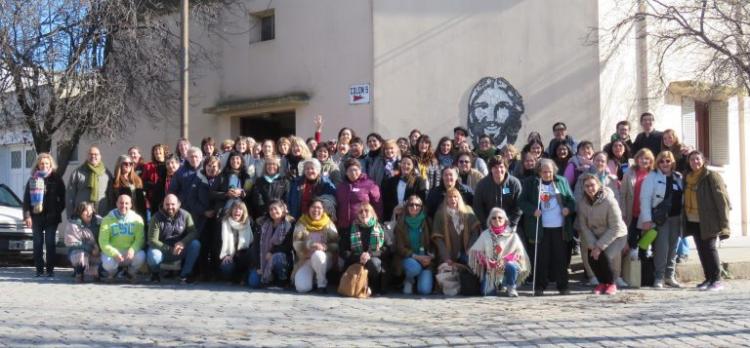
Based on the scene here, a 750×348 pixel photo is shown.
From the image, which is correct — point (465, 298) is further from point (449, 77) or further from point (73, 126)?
point (73, 126)

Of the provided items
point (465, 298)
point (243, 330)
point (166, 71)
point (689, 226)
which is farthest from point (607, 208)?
point (166, 71)

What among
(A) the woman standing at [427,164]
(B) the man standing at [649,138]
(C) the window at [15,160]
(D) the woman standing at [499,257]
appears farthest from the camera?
(C) the window at [15,160]

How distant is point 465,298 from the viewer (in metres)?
9.78

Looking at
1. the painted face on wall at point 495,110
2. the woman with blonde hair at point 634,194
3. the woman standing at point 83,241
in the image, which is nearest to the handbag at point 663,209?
the woman with blonde hair at point 634,194

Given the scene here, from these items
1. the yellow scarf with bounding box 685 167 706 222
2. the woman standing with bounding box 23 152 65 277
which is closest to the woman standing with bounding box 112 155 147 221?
the woman standing with bounding box 23 152 65 277

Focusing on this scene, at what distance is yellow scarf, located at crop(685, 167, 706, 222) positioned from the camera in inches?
404

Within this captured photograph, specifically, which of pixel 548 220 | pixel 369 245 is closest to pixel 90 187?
pixel 369 245

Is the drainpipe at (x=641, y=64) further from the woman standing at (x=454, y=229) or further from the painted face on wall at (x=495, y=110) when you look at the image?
the woman standing at (x=454, y=229)

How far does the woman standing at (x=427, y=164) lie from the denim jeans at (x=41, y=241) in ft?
18.1

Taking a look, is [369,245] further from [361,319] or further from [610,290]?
[610,290]

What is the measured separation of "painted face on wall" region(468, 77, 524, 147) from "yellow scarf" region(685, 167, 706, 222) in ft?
16.2

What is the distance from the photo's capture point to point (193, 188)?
11539mm

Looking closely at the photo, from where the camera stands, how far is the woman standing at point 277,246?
10664 millimetres

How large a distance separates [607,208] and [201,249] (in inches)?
212
